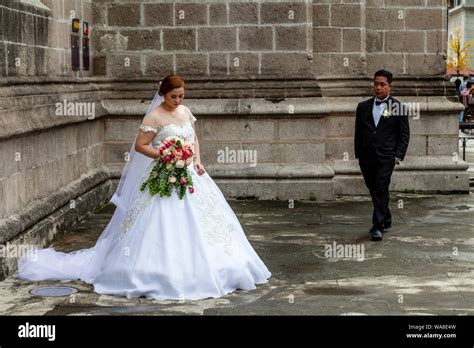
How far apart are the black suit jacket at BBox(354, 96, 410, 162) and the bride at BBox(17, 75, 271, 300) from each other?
2586 mm

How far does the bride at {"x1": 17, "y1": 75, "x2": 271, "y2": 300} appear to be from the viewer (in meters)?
8.03

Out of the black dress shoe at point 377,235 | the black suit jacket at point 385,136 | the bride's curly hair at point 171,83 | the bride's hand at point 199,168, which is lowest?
the black dress shoe at point 377,235

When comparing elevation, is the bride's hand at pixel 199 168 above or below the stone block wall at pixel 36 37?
below

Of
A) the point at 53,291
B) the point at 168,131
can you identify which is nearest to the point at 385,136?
the point at 168,131

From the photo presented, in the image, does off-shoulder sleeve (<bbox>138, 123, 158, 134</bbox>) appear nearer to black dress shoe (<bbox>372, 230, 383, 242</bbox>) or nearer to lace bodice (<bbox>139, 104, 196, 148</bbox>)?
lace bodice (<bbox>139, 104, 196, 148</bbox>)

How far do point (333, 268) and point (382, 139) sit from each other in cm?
222

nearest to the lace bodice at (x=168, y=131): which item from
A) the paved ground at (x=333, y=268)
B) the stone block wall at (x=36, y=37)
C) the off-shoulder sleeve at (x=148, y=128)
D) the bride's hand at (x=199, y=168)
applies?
the off-shoulder sleeve at (x=148, y=128)

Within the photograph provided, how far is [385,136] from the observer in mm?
10820

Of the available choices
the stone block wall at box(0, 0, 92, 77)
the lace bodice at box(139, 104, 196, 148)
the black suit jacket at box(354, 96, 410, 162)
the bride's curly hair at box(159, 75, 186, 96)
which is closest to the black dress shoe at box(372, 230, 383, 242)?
the black suit jacket at box(354, 96, 410, 162)

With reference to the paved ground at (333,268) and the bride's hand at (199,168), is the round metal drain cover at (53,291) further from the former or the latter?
the bride's hand at (199,168)

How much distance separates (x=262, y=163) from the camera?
46.6ft

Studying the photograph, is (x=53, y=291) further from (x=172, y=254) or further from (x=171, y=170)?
(x=171, y=170)

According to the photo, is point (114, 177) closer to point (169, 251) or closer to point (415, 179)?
point (415, 179)

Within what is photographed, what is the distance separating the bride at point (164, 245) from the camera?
8031 mm
